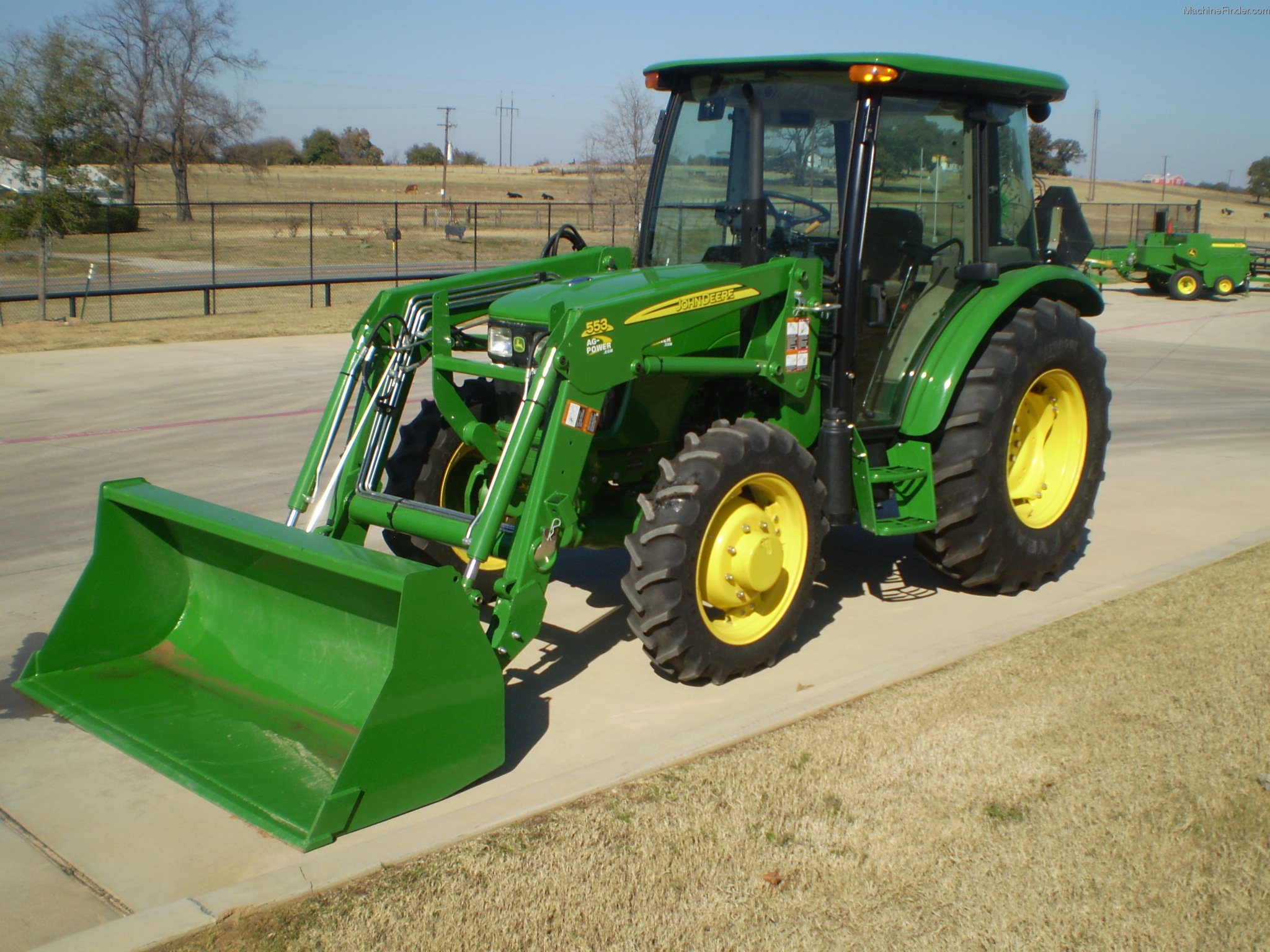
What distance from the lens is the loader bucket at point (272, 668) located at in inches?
146

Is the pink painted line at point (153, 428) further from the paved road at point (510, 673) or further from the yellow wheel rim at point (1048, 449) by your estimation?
A: the yellow wheel rim at point (1048, 449)

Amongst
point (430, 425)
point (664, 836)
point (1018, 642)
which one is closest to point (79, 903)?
point (664, 836)

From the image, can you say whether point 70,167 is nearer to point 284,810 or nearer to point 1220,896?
point 284,810

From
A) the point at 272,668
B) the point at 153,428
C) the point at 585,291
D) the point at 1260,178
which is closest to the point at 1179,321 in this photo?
the point at 153,428

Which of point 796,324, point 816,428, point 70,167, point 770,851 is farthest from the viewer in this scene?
point 70,167

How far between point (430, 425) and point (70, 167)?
15.1 metres

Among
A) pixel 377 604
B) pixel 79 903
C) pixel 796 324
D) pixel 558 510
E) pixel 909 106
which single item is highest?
pixel 909 106

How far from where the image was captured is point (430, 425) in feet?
18.3

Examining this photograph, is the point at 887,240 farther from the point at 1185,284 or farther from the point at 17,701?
the point at 1185,284

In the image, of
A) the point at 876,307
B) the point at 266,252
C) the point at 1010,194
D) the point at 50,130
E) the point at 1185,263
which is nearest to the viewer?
the point at 876,307

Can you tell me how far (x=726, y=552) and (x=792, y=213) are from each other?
1.75 m

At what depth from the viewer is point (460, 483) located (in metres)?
5.73

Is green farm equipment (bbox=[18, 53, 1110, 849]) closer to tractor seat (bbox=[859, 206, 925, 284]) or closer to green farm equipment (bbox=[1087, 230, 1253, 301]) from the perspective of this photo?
tractor seat (bbox=[859, 206, 925, 284])

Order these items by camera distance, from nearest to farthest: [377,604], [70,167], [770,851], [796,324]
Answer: [770,851] < [377,604] < [796,324] < [70,167]
